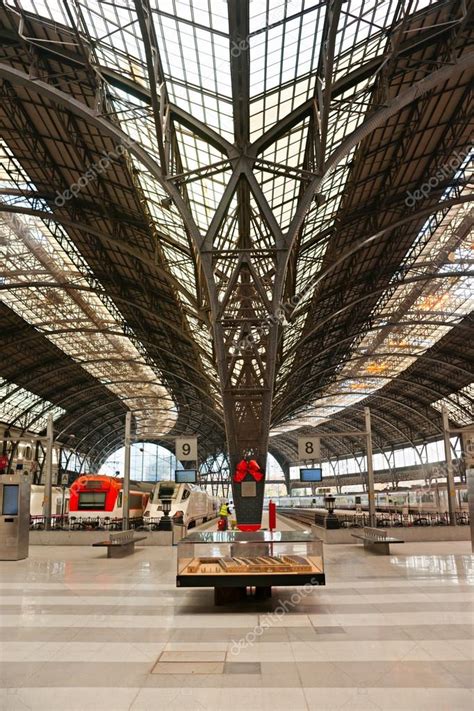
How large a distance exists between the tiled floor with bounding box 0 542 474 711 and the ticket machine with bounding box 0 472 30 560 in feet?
18.0

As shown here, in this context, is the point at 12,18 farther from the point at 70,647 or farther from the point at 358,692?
the point at 358,692

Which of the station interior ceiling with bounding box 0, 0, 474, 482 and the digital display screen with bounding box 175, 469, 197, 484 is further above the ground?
the station interior ceiling with bounding box 0, 0, 474, 482

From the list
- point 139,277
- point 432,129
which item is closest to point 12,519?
point 139,277

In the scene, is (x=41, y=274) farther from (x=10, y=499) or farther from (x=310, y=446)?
(x=10, y=499)

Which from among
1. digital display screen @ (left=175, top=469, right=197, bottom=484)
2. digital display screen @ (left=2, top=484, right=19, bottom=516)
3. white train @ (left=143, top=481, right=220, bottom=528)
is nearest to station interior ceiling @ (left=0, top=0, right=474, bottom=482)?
digital display screen @ (left=175, top=469, right=197, bottom=484)

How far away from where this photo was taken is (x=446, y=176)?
24344 millimetres

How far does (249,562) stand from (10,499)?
38.4ft

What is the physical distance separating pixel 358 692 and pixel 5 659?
4.23 metres

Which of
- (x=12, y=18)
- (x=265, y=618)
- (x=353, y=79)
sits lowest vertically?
(x=265, y=618)

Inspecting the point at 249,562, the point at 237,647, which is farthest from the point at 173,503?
the point at 237,647

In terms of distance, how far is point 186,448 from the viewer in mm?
29031

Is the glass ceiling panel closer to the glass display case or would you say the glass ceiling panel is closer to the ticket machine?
the glass display case

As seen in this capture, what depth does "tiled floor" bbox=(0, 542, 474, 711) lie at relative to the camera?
5.72m

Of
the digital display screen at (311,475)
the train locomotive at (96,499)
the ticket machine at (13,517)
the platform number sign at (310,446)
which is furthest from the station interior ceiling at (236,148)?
the train locomotive at (96,499)
